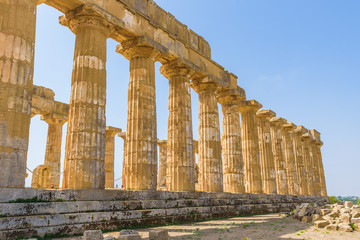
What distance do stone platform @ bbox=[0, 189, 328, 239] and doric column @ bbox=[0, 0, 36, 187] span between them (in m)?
0.79

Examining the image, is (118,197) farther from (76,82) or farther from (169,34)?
(169,34)

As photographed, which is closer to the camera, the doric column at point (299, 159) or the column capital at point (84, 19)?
the column capital at point (84, 19)

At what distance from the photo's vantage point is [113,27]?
1369 cm

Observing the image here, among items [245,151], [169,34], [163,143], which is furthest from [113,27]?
[163,143]

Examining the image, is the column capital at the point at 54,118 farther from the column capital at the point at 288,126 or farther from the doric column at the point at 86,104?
the column capital at the point at 288,126

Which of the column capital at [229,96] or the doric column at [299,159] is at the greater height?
the column capital at [229,96]

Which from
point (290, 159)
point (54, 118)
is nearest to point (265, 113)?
point (290, 159)

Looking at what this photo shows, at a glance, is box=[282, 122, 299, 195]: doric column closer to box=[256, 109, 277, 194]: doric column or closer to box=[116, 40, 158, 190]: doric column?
box=[256, 109, 277, 194]: doric column

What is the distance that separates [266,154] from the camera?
26594 millimetres

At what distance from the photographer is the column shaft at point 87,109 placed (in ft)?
37.6

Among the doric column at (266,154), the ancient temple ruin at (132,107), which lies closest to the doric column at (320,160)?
the doric column at (266,154)

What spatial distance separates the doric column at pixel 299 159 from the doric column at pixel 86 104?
89.6ft

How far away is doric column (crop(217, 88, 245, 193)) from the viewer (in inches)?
838

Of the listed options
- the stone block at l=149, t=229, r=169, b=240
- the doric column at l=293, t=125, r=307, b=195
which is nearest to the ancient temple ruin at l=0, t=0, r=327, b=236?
the stone block at l=149, t=229, r=169, b=240
